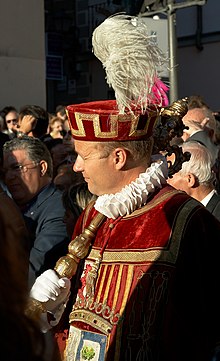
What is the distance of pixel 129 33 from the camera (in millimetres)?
3256

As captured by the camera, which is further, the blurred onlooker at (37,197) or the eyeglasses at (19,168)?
the eyeglasses at (19,168)

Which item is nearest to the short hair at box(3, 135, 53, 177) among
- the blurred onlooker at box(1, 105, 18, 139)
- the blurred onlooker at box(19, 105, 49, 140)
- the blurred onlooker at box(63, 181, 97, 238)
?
the blurred onlooker at box(63, 181, 97, 238)

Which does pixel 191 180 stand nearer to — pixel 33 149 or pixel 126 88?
pixel 33 149

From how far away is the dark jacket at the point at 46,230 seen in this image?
4523 millimetres

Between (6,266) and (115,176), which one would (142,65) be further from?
(6,266)

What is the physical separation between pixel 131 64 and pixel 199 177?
1.37 m

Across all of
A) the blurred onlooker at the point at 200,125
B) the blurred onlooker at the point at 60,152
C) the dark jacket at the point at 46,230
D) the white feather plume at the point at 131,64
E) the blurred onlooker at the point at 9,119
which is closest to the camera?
the white feather plume at the point at 131,64

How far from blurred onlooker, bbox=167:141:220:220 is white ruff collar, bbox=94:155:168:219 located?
1.14 meters

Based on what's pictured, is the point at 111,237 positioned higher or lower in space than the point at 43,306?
higher

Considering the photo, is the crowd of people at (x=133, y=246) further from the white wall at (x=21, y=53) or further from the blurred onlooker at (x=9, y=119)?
the white wall at (x=21, y=53)

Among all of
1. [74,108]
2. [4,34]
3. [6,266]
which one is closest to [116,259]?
[74,108]

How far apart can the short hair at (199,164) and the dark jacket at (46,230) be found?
75cm

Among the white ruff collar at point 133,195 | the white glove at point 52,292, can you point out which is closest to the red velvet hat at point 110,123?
the white ruff collar at point 133,195

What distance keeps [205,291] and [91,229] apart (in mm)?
554
